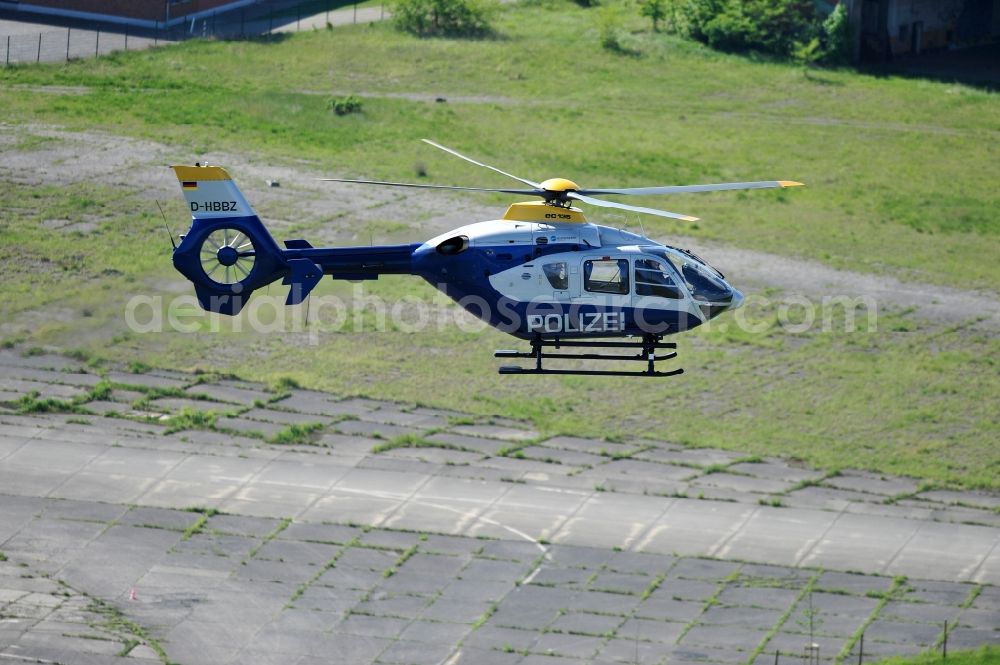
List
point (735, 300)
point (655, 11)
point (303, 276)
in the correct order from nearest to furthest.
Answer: point (303, 276), point (735, 300), point (655, 11)

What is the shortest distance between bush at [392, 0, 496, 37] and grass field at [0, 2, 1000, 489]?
1547mm

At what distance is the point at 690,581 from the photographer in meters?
60.1

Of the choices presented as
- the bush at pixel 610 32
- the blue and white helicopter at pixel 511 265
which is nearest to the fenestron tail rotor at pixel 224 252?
the blue and white helicopter at pixel 511 265

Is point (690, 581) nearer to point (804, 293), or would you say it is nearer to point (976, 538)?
point (976, 538)

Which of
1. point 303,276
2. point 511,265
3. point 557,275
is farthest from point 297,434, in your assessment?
point 557,275

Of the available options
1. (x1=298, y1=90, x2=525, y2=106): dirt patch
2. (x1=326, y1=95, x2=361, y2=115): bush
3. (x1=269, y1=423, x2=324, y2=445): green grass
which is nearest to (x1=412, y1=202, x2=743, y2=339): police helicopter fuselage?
(x1=269, y1=423, x2=324, y2=445): green grass

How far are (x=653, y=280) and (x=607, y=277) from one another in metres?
1.31

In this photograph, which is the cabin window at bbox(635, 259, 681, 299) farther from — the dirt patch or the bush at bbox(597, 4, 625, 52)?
the bush at bbox(597, 4, 625, 52)

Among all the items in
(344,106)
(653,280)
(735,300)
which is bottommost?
(735,300)

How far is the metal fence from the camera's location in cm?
9838

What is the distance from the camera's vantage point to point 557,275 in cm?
4603

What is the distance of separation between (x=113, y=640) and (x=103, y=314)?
22640mm

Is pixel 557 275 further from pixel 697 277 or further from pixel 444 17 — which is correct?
pixel 444 17

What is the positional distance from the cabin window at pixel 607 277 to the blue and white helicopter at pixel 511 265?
3 cm
